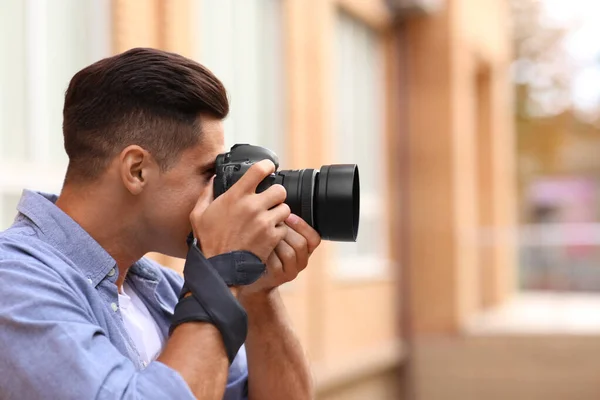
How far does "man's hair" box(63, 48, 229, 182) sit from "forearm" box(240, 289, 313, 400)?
48cm

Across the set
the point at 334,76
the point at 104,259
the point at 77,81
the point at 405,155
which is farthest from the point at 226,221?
the point at 405,155

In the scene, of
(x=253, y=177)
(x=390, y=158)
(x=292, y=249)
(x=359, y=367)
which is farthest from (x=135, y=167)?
(x=390, y=158)

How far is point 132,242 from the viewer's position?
191cm

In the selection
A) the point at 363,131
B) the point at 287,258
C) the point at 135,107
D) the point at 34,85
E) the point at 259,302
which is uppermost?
the point at 363,131

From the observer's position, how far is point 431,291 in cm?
994

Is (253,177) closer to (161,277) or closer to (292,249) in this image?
(292,249)

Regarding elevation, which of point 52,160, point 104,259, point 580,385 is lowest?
point 580,385

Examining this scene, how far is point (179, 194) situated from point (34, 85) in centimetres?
233

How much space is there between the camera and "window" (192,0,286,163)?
572 cm

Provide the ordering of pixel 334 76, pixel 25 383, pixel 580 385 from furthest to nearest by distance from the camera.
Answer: pixel 580 385, pixel 334 76, pixel 25 383

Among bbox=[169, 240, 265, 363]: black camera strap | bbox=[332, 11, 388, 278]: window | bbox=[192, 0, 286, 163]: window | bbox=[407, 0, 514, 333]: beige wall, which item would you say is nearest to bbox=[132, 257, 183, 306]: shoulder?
bbox=[169, 240, 265, 363]: black camera strap

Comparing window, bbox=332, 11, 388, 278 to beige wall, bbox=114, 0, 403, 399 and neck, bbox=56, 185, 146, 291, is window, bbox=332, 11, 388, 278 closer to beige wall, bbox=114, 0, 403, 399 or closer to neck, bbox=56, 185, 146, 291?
beige wall, bbox=114, 0, 403, 399

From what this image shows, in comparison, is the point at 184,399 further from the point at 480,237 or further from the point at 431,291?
the point at 480,237

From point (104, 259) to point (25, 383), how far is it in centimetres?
35
